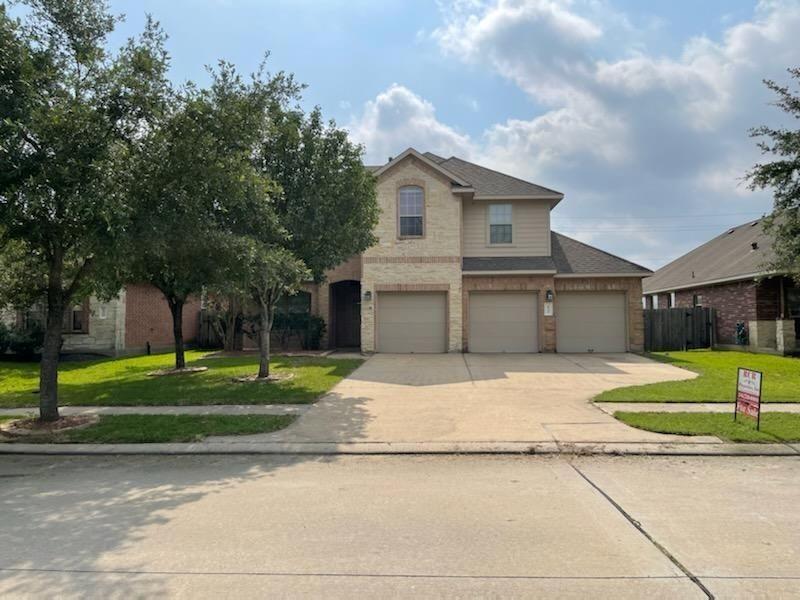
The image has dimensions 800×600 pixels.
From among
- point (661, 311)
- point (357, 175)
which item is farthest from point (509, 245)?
point (357, 175)

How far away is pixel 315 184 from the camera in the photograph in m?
13.5

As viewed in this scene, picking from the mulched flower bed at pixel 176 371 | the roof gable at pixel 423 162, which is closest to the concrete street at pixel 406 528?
the mulched flower bed at pixel 176 371

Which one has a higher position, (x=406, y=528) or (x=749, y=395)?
(x=749, y=395)

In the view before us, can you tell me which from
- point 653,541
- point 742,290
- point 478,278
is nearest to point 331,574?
point 653,541

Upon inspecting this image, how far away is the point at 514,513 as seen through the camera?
16.8ft

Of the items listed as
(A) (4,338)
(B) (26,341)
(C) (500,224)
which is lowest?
(B) (26,341)

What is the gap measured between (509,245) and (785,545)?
17.6 metres

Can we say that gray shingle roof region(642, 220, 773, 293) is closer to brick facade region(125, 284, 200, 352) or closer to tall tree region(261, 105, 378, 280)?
tall tree region(261, 105, 378, 280)

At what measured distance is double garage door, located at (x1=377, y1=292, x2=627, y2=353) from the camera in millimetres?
20797

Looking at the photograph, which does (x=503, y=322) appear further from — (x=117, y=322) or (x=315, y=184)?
(x=117, y=322)

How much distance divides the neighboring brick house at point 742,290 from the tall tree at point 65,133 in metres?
17.7

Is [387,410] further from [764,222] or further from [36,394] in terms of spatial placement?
[764,222]

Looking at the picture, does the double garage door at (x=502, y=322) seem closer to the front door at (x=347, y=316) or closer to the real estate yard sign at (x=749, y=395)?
the front door at (x=347, y=316)

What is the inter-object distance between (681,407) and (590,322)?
37.2 ft
